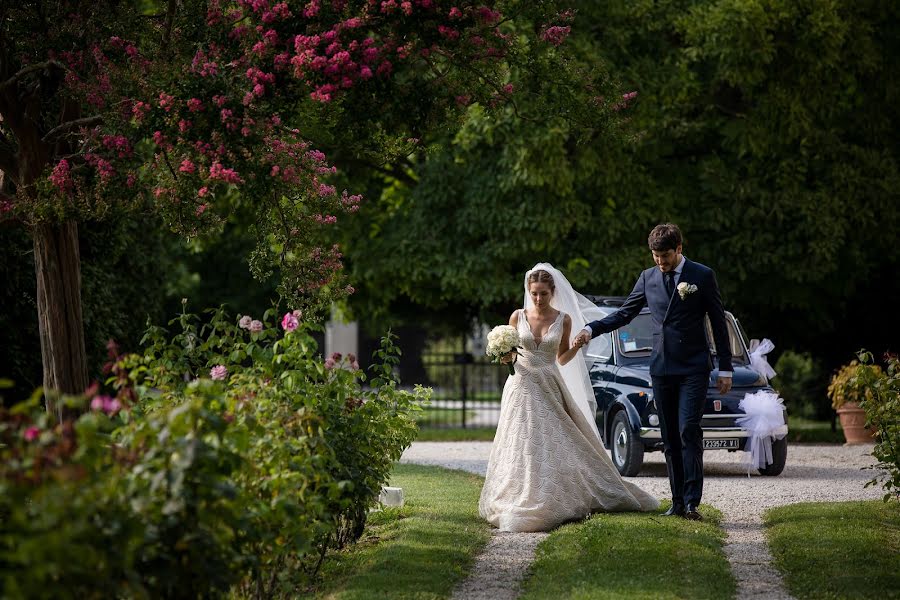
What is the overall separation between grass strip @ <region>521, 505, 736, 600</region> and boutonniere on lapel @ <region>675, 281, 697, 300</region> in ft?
5.60

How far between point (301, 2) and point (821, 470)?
9465 millimetres

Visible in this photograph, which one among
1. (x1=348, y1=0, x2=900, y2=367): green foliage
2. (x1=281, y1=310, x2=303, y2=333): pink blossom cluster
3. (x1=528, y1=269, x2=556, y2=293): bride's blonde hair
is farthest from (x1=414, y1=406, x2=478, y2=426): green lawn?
(x1=281, y1=310, x2=303, y2=333): pink blossom cluster

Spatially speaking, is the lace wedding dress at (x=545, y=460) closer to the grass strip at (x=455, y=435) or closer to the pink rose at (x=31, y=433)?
the pink rose at (x=31, y=433)

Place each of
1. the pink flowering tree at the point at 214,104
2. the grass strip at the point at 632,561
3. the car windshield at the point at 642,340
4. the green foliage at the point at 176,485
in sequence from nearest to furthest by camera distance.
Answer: the green foliage at the point at 176,485, the grass strip at the point at 632,561, the pink flowering tree at the point at 214,104, the car windshield at the point at 642,340

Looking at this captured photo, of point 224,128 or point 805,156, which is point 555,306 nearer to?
point 224,128

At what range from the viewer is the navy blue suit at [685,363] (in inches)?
375

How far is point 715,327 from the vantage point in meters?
9.63

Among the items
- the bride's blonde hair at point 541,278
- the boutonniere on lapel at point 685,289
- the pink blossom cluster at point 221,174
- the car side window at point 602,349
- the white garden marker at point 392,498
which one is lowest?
the white garden marker at point 392,498

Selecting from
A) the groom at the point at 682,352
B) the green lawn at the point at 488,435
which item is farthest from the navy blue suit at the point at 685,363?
the green lawn at the point at 488,435

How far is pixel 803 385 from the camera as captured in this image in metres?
28.4

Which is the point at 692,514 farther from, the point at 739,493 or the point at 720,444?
the point at 720,444

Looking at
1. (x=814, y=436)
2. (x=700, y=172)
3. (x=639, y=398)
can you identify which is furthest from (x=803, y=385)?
(x=639, y=398)

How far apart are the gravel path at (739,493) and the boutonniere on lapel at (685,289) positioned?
5.97 feet

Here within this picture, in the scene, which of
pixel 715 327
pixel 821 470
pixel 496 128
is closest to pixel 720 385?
pixel 715 327
